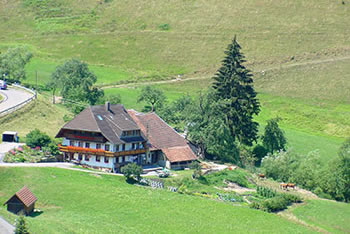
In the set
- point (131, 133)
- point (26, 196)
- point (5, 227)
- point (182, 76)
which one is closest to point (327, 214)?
point (131, 133)

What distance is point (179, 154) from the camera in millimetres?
95250

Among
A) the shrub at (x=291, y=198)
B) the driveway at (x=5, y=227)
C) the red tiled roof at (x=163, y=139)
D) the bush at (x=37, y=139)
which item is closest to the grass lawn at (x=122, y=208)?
the driveway at (x=5, y=227)

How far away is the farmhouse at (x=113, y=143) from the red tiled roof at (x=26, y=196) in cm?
1810

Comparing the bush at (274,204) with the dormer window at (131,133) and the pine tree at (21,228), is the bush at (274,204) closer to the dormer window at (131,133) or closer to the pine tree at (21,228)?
the dormer window at (131,133)

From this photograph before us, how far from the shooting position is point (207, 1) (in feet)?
643

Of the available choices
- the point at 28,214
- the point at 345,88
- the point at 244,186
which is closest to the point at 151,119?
the point at 244,186

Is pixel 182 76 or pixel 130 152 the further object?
pixel 182 76

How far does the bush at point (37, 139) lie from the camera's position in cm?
9019

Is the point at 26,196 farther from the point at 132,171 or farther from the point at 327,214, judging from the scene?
the point at 327,214

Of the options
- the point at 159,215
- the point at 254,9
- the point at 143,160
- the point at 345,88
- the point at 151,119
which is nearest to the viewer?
the point at 159,215

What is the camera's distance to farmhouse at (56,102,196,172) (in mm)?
89000

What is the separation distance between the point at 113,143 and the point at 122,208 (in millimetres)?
13994

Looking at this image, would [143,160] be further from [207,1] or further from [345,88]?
[207,1]

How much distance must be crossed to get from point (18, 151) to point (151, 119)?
20333mm
